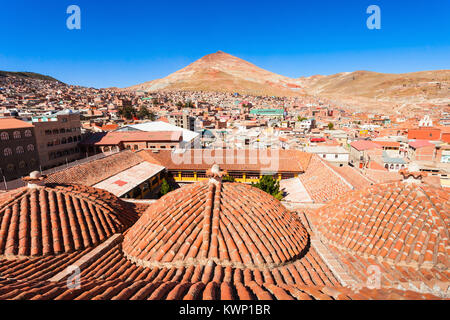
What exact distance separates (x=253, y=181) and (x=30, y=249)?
62.1 feet

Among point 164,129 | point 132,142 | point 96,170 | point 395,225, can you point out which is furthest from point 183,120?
point 395,225

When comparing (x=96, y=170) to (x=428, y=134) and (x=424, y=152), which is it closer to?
(x=424, y=152)

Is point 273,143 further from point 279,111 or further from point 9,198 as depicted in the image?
point 279,111

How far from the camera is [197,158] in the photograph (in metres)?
27.0

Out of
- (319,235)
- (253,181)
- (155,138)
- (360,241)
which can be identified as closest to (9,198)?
(319,235)

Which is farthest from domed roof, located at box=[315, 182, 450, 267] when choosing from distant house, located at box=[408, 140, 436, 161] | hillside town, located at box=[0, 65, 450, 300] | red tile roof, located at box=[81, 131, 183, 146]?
distant house, located at box=[408, 140, 436, 161]

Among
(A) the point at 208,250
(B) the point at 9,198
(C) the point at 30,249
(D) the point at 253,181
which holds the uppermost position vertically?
(B) the point at 9,198

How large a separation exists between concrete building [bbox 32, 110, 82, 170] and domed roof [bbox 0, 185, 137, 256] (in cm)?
3361

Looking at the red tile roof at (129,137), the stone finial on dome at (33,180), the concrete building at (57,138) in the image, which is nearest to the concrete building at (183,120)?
the red tile roof at (129,137)

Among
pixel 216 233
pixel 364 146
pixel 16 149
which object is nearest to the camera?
pixel 216 233

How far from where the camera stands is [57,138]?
38812 mm

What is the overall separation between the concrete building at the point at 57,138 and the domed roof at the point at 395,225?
4025cm

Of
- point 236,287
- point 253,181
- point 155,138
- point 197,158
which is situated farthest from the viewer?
point 155,138

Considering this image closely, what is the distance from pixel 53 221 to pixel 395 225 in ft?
33.7
